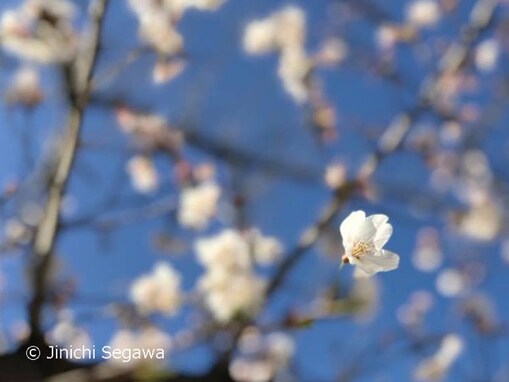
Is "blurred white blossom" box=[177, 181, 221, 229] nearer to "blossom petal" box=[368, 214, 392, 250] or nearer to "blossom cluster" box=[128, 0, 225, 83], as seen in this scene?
"blossom cluster" box=[128, 0, 225, 83]

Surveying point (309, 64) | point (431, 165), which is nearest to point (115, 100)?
point (309, 64)

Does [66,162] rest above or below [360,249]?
below

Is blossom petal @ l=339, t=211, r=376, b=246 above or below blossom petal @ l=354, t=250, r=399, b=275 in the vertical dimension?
above

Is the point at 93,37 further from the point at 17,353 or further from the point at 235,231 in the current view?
the point at 235,231

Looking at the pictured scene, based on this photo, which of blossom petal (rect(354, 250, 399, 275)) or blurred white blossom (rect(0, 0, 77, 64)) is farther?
blurred white blossom (rect(0, 0, 77, 64))

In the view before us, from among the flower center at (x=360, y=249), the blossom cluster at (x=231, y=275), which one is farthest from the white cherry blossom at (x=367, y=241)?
the blossom cluster at (x=231, y=275)

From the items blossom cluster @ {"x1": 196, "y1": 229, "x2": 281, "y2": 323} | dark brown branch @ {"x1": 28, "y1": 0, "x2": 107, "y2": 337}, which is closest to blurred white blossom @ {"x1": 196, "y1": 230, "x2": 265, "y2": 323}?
blossom cluster @ {"x1": 196, "y1": 229, "x2": 281, "y2": 323}

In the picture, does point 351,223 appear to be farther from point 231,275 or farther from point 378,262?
point 231,275

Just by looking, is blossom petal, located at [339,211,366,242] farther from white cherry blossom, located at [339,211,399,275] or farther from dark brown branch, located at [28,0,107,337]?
dark brown branch, located at [28,0,107,337]

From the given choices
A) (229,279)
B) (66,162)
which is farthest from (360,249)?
(229,279)
